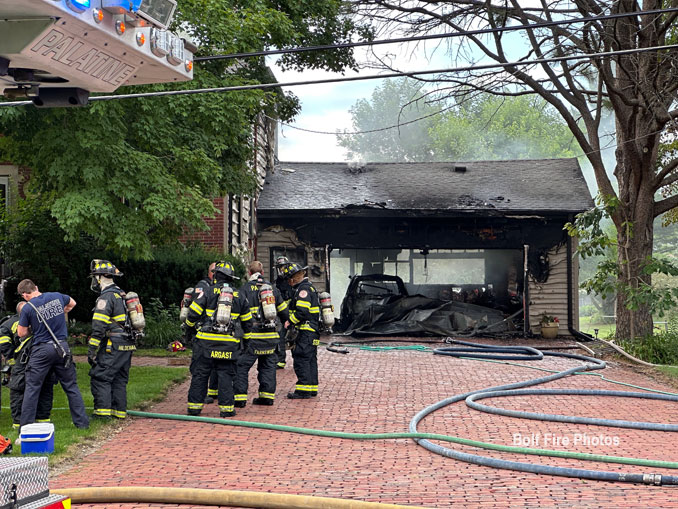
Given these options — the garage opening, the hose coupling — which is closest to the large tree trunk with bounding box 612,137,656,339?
the garage opening

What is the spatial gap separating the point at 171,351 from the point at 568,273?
38.7 ft

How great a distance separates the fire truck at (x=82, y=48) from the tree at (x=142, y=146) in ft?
18.0

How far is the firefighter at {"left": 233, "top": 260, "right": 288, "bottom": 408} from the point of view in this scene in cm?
1061

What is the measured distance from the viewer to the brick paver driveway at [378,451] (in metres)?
6.75

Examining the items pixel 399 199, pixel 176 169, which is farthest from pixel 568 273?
pixel 176 169

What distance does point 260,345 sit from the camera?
1079 cm

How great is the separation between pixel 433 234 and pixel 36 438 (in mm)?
17396

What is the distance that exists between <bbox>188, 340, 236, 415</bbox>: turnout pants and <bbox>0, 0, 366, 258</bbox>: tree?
11.2 feet

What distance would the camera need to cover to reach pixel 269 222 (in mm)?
24281

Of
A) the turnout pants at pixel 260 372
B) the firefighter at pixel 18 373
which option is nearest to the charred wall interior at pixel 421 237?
the turnout pants at pixel 260 372

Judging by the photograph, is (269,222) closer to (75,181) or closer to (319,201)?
→ (319,201)

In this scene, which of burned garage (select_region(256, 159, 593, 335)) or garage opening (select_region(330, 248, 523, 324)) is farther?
garage opening (select_region(330, 248, 523, 324))

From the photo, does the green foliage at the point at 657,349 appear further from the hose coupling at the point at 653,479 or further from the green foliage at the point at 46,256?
the green foliage at the point at 46,256

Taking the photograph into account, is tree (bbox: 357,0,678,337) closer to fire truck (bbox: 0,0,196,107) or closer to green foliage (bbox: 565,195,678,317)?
green foliage (bbox: 565,195,678,317)
